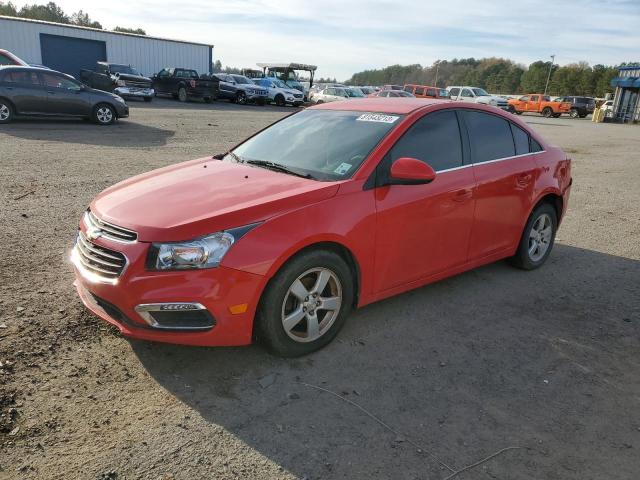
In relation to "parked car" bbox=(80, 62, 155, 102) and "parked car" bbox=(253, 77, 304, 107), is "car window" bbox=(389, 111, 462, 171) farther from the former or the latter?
"parked car" bbox=(253, 77, 304, 107)

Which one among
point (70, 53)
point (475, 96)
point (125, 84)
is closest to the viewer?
point (125, 84)

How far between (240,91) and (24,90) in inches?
702

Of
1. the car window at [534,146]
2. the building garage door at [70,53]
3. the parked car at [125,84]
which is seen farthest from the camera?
the building garage door at [70,53]

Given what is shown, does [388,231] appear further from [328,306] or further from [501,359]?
[501,359]

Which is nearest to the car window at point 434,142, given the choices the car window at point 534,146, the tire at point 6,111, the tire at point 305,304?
the tire at point 305,304

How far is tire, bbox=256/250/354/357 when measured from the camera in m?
3.20

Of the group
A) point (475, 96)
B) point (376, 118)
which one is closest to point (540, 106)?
point (475, 96)

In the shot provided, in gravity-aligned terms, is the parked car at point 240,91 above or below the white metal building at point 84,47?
below

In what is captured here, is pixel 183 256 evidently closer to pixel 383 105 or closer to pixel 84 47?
pixel 383 105

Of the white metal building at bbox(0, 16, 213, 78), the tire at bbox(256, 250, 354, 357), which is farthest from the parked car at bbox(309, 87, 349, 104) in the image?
the tire at bbox(256, 250, 354, 357)

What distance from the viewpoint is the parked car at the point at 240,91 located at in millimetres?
30459

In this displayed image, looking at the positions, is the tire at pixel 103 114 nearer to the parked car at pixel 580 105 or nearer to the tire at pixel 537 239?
the tire at pixel 537 239

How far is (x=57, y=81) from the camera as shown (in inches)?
556

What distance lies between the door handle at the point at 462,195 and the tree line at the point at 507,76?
251ft
